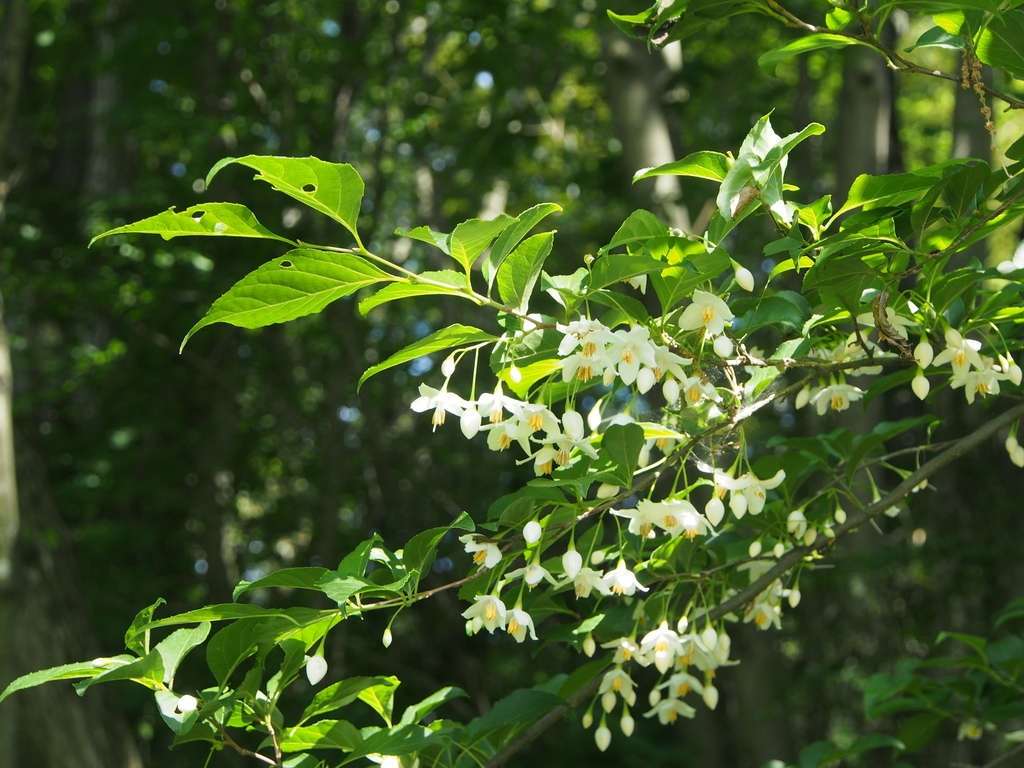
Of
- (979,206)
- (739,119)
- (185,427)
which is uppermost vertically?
(979,206)

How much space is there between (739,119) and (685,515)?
5.34 meters

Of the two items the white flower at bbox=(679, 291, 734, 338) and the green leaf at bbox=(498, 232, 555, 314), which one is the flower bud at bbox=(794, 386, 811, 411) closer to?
the white flower at bbox=(679, 291, 734, 338)

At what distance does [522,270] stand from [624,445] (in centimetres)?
23

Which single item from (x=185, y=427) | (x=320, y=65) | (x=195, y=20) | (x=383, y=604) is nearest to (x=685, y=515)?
(x=383, y=604)

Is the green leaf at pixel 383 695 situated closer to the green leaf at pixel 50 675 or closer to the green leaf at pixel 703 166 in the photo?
the green leaf at pixel 50 675

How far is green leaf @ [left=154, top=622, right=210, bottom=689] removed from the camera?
1080 millimetres

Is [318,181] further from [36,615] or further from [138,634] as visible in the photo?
[36,615]

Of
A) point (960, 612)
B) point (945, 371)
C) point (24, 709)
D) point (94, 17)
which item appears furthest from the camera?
point (94, 17)

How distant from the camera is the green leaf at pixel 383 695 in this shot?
1270mm

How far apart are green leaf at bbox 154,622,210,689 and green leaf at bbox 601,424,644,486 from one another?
0.53 m

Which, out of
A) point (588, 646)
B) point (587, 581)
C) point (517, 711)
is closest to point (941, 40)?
point (587, 581)

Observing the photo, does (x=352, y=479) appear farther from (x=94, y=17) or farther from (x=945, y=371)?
(x=945, y=371)

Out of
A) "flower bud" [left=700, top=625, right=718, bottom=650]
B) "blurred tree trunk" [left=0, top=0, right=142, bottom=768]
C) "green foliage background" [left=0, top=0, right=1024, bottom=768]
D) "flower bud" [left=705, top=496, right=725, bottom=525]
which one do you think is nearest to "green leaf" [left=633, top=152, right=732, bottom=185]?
"flower bud" [left=705, top=496, right=725, bottom=525]

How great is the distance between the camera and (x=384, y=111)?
5.61 meters
